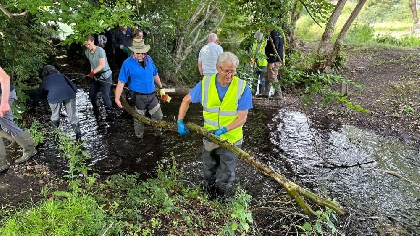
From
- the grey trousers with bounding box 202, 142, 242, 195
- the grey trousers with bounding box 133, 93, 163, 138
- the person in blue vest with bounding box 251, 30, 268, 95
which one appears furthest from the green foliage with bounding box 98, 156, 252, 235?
the person in blue vest with bounding box 251, 30, 268, 95

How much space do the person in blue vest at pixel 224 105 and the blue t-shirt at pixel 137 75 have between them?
2.00m

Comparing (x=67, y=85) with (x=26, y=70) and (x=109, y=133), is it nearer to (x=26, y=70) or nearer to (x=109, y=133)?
(x=109, y=133)

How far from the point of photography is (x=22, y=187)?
15.0 ft

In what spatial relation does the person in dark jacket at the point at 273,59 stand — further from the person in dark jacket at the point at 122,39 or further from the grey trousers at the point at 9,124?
the grey trousers at the point at 9,124

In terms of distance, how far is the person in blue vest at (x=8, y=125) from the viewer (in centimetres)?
447

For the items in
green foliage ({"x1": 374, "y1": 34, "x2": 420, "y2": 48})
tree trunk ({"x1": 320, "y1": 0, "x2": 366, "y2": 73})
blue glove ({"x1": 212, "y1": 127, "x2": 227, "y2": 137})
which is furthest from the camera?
green foliage ({"x1": 374, "y1": 34, "x2": 420, "y2": 48})

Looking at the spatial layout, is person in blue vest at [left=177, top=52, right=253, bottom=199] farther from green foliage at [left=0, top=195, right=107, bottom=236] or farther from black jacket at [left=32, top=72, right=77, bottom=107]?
black jacket at [left=32, top=72, right=77, bottom=107]

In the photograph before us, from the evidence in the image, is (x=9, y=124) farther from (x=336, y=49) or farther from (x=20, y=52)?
(x=336, y=49)

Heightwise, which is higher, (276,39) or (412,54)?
(276,39)

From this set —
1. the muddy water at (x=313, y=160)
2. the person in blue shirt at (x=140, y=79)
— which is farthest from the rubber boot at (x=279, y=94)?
the person in blue shirt at (x=140, y=79)

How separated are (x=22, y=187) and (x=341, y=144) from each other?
5933 millimetres

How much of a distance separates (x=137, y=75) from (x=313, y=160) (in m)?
3.66

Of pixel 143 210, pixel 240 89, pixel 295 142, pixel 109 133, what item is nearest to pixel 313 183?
pixel 295 142

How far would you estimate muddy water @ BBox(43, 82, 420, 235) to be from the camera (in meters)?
4.54
